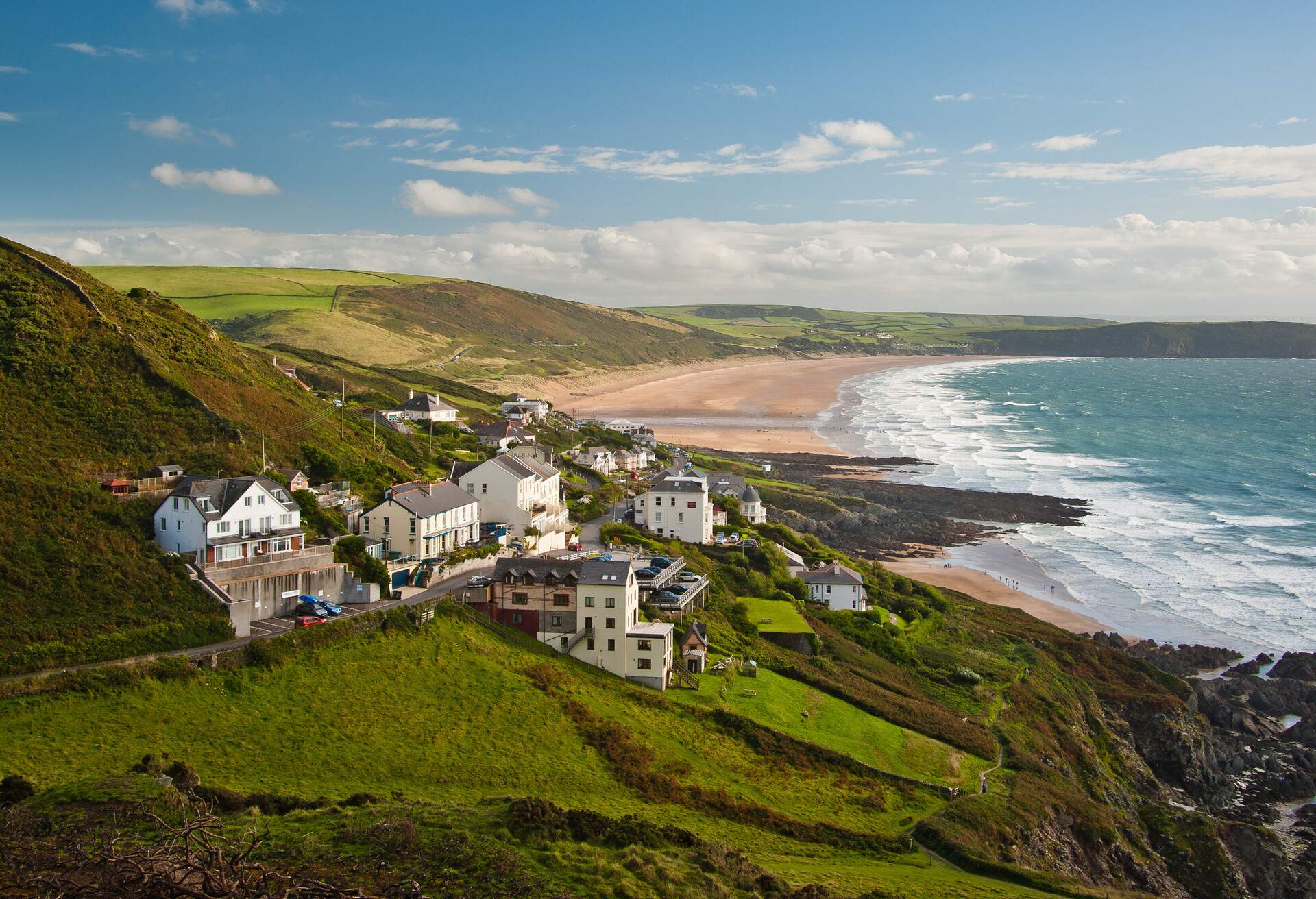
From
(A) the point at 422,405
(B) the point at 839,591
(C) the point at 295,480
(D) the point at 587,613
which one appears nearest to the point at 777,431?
(A) the point at 422,405

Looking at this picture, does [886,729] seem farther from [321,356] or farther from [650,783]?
[321,356]

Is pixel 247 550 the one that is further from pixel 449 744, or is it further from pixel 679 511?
pixel 679 511

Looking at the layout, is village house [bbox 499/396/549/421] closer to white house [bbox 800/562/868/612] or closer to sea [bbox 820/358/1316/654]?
sea [bbox 820/358/1316/654]

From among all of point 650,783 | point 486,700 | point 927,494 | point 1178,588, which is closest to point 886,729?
point 650,783

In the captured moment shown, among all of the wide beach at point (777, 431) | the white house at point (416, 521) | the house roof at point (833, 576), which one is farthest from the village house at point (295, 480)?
the wide beach at point (777, 431)

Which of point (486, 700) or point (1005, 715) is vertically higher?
point (486, 700)

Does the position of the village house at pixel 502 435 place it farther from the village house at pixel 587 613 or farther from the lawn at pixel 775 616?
the village house at pixel 587 613
